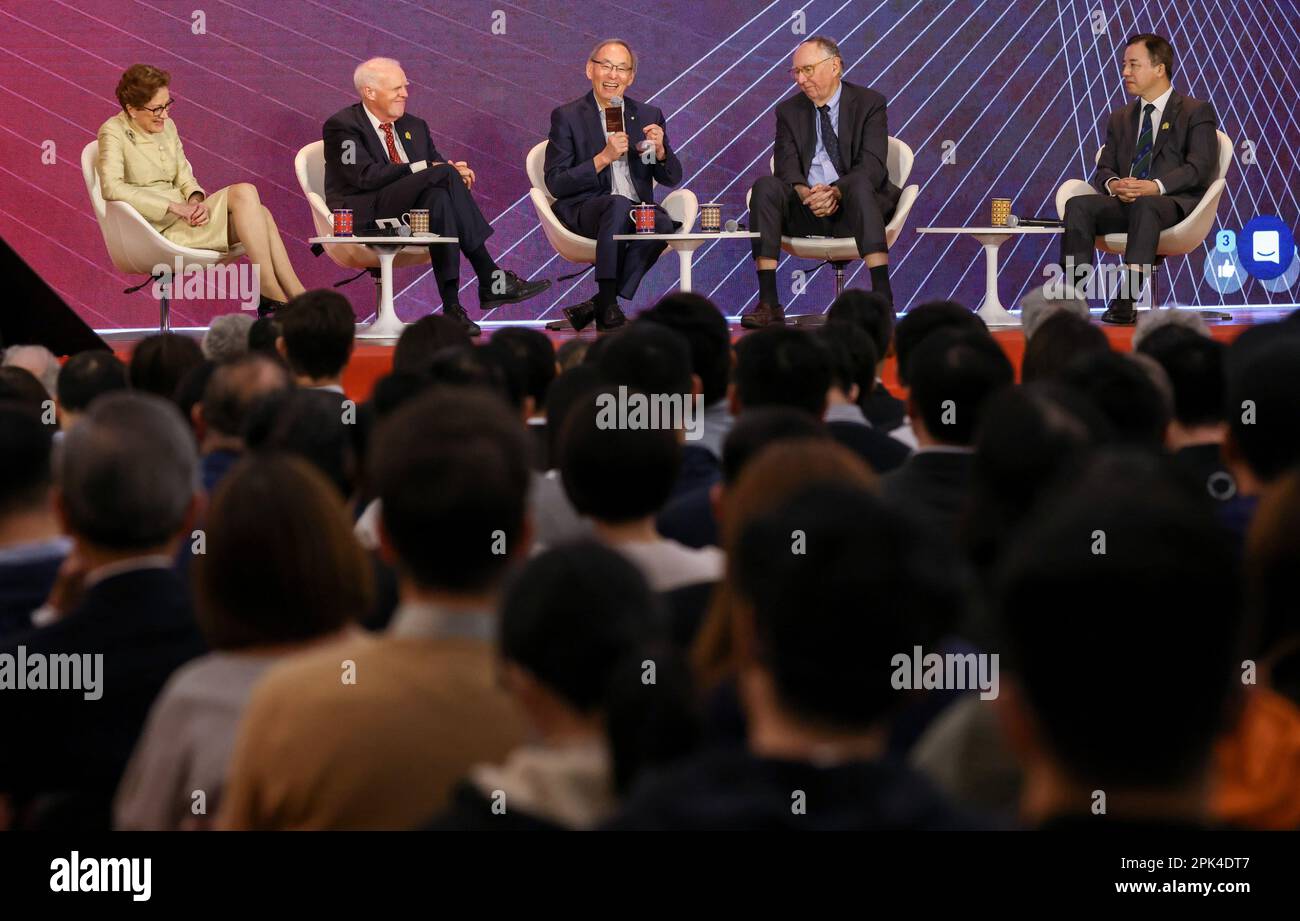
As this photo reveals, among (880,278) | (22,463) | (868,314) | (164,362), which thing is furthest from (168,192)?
(22,463)

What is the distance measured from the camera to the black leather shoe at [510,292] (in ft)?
23.2

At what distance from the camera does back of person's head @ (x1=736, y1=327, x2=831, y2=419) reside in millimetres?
2971

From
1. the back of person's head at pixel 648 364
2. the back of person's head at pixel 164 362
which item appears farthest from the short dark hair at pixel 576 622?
the back of person's head at pixel 164 362

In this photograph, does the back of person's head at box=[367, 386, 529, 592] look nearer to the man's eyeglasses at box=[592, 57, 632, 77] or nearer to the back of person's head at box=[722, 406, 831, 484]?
the back of person's head at box=[722, 406, 831, 484]

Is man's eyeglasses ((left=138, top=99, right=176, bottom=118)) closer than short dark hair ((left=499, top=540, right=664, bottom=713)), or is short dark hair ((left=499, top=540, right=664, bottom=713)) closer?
short dark hair ((left=499, top=540, right=664, bottom=713))

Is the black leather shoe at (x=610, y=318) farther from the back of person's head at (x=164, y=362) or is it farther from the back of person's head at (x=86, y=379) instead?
the back of person's head at (x=86, y=379)

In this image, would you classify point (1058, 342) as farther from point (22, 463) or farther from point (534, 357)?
point (22, 463)

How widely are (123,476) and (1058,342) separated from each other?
2.22 metres

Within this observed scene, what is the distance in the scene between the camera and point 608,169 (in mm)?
7133

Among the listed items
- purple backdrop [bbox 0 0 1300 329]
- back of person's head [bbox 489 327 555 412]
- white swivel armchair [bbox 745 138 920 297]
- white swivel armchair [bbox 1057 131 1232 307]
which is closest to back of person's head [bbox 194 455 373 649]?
back of person's head [bbox 489 327 555 412]

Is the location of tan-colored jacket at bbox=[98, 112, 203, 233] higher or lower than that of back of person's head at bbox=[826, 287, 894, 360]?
higher

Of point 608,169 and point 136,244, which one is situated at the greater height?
point 608,169

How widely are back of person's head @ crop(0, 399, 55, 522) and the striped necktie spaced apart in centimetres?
582
